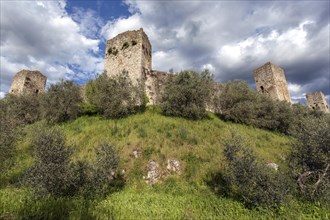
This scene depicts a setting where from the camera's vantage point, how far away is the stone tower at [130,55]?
2042 centimetres

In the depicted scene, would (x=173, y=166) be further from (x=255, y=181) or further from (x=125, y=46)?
(x=125, y=46)

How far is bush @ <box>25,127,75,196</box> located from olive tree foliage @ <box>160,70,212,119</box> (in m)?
10.1

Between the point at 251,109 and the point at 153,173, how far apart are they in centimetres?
1323

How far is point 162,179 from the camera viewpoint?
11227mm

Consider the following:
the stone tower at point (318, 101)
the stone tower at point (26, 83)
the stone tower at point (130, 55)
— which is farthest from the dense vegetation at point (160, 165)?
the stone tower at point (318, 101)

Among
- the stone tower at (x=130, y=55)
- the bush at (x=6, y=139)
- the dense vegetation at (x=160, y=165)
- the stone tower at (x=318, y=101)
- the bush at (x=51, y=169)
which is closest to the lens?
the dense vegetation at (x=160, y=165)

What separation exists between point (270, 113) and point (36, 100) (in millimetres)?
24281

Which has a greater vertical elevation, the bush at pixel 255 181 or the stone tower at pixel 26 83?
the stone tower at pixel 26 83

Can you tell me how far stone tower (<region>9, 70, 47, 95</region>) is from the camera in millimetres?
27389

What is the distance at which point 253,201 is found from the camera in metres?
8.20

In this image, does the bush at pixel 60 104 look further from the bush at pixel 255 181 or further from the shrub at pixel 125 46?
the bush at pixel 255 181

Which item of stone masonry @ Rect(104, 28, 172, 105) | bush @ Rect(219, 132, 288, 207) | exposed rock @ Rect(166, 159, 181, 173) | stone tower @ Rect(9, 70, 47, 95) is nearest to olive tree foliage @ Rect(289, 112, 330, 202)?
bush @ Rect(219, 132, 288, 207)

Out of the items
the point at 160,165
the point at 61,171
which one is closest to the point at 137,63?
the point at 160,165

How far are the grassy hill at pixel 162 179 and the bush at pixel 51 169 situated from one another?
53 centimetres
